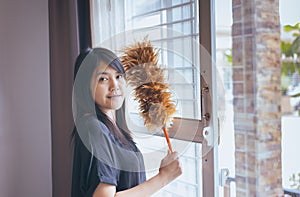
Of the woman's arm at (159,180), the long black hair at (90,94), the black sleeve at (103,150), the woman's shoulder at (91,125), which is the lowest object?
the woman's arm at (159,180)

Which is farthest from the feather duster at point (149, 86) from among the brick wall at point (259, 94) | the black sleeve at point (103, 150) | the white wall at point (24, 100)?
the white wall at point (24, 100)

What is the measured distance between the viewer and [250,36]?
121 centimetres

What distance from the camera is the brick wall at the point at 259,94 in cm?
117

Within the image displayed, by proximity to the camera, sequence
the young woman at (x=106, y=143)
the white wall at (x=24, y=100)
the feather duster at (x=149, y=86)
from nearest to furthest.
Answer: the feather duster at (x=149, y=86)
the young woman at (x=106, y=143)
the white wall at (x=24, y=100)

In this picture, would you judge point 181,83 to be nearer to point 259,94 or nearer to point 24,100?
point 259,94

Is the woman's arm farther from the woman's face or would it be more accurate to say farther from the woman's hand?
the woman's face

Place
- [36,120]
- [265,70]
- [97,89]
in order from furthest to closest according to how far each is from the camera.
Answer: [36,120] < [97,89] < [265,70]

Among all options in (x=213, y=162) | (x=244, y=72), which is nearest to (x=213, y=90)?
(x=244, y=72)

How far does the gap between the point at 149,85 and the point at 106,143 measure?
28 cm

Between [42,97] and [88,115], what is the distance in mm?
1098

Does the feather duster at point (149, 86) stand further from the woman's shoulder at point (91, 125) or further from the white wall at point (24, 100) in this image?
the white wall at point (24, 100)

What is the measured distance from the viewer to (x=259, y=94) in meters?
1.19

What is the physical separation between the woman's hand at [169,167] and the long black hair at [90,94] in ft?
0.52

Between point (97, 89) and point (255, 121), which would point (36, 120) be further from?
point (255, 121)
